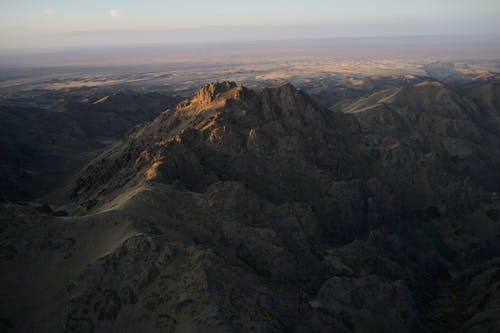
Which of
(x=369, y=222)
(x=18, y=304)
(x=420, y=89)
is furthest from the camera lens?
(x=420, y=89)

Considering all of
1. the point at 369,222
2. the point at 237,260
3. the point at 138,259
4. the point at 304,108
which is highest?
the point at 304,108

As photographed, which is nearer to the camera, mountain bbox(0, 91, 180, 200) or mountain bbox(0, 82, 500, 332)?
mountain bbox(0, 82, 500, 332)

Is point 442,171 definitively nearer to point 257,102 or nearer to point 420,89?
point 257,102

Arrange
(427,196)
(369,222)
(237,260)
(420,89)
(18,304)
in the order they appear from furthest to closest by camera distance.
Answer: (420,89) < (427,196) < (369,222) < (237,260) < (18,304)

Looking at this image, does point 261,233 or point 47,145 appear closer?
point 261,233

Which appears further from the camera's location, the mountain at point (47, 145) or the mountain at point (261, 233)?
the mountain at point (47, 145)

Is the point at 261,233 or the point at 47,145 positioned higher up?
the point at 261,233

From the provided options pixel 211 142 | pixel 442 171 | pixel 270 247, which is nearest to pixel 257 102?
pixel 211 142

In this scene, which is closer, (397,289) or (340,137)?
(397,289)
